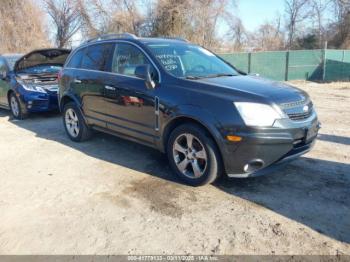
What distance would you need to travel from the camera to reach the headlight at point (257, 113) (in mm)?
A: 3710

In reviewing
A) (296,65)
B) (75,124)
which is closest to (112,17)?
(296,65)

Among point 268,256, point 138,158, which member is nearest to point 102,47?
point 138,158

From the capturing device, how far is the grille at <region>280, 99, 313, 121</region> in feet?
12.8

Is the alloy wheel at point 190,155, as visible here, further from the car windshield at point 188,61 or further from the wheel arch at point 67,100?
the wheel arch at point 67,100

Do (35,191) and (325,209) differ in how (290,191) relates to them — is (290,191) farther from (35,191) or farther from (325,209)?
(35,191)

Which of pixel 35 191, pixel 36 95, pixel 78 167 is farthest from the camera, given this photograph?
pixel 36 95

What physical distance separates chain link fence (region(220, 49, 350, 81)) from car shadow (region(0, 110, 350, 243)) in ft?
39.9

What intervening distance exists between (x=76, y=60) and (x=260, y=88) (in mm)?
3663

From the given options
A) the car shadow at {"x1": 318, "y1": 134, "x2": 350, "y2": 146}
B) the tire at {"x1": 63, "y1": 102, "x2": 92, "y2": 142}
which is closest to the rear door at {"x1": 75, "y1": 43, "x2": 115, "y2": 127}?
the tire at {"x1": 63, "y1": 102, "x2": 92, "y2": 142}

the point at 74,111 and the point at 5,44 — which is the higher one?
the point at 5,44

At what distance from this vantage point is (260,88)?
4.14 m

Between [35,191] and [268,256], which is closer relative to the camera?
[268,256]

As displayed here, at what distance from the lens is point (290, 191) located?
4.08 m

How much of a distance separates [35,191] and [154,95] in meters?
1.94
